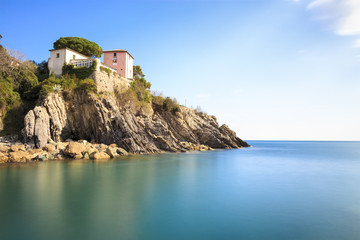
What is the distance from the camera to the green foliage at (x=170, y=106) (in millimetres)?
44938

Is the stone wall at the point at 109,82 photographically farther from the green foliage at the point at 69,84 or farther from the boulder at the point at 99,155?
the boulder at the point at 99,155

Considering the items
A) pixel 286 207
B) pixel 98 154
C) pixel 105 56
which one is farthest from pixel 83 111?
pixel 286 207

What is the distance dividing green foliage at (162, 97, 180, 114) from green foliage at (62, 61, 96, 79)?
1621 centimetres

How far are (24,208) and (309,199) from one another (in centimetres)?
1392

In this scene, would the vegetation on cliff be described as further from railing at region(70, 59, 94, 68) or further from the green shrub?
the green shrub

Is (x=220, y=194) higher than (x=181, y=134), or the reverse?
(x=181, y=134)

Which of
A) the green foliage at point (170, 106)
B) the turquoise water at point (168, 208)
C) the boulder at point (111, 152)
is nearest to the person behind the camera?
the turquoise water at point (168, 208)

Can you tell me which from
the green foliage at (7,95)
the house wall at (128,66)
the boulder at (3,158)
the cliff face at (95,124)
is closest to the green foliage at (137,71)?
the house wall at (128,66)

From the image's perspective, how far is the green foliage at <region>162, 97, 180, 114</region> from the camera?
4494 centimetres

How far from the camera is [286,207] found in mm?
9906

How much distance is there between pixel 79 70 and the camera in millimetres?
34438

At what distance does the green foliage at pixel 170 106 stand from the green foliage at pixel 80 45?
17.1 meters

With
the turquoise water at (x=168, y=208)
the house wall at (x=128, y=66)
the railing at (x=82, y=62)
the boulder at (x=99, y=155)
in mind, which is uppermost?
the house wall at (x=128, y=66)

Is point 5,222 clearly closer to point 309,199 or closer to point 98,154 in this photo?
point 309,199
